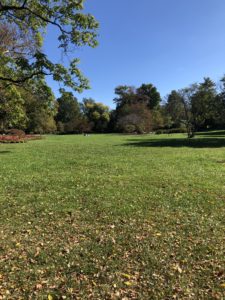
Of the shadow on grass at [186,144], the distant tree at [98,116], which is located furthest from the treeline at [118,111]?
the shadow on grass at [186,144]

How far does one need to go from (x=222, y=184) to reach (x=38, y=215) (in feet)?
20.2

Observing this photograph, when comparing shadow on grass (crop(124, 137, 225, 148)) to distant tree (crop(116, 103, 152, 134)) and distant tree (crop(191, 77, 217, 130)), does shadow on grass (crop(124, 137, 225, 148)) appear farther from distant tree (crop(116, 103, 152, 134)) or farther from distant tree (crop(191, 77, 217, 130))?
distant tree (crop(116, 103, 152, 134))

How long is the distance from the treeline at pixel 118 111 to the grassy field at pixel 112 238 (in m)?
2.56

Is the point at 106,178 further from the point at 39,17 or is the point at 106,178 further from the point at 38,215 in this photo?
the point at 39,17

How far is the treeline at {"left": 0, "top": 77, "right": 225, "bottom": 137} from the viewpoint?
9055mm

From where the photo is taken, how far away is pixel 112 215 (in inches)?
297

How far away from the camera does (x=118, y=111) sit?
320 ft

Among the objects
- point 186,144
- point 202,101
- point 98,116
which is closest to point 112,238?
point 186,144

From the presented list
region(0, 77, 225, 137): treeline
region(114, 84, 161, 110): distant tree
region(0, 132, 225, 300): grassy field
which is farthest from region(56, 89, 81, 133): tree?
region(0, 132, 225, 300): grassy field

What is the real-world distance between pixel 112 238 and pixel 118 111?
92287mm

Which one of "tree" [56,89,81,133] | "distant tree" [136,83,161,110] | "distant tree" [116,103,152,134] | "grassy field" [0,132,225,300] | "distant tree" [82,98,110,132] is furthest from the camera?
"distant tree" [136,83,161,110]

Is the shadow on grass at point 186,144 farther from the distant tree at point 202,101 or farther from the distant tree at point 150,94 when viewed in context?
the distant tree at point 150,94

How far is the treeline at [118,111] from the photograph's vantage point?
9.05 metres

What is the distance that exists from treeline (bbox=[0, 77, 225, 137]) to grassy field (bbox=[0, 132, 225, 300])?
256cm
